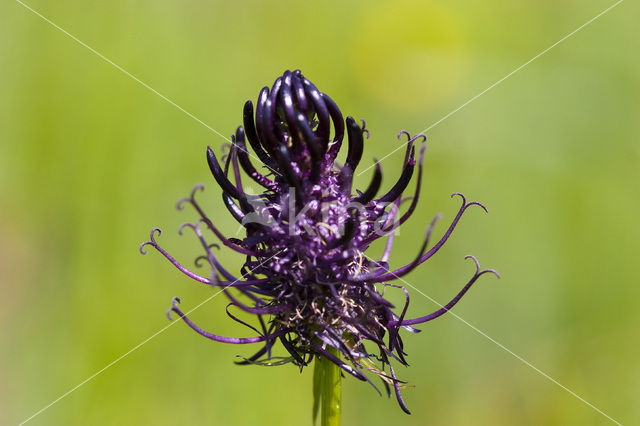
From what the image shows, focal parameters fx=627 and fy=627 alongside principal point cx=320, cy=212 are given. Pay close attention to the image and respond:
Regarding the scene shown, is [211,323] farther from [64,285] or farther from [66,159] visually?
[66,159]

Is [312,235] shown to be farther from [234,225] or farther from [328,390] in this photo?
[234,225]

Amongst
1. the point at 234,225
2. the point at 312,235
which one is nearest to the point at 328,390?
the point at 312,235

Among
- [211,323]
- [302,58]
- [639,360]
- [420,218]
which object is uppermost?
[302,58]

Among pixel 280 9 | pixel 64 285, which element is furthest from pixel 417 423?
pixel 280 9

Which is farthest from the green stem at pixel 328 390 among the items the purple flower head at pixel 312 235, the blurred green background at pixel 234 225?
the blurred green background at pixel 234 225

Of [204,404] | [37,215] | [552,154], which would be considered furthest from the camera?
[552,154]

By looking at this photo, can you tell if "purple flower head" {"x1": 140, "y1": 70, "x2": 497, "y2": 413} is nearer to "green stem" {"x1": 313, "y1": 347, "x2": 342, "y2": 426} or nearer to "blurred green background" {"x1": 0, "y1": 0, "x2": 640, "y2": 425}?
"green stem" {"x1": 313, "y1": 347, "x2": 342, "y2": 426}

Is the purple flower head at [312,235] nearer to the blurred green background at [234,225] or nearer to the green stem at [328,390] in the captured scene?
the green stem at [328,390]
